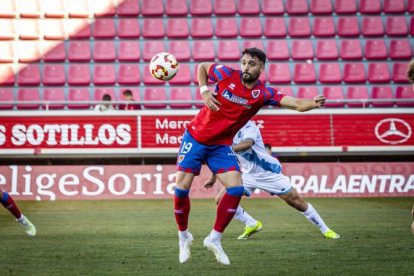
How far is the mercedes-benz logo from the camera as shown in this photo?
56.4 ft

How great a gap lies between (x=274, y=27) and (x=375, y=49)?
2999 mm

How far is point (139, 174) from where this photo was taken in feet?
56.2

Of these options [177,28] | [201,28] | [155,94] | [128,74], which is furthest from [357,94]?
[128,74]

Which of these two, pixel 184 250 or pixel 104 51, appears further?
pixel 104 51

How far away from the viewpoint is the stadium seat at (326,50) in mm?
21391

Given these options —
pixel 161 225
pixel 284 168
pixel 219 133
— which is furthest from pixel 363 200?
pixel 219 133

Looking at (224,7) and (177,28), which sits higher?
(224,7)

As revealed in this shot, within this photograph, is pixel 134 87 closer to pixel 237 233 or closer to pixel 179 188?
pixel 237 233

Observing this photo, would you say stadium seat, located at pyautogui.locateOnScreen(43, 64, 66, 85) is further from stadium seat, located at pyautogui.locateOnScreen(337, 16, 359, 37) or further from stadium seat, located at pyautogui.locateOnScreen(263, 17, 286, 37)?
stadium seat, located at pyautogui.locateOnScreen(337, 16, 359, 37)

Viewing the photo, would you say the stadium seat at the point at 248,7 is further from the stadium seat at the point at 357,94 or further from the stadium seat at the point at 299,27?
the stadium seat at the point at 357,94

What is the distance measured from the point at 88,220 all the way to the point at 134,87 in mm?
8412

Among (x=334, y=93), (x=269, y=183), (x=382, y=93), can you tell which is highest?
(x=269, y=183)

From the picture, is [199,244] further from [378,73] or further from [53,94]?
[378,73]

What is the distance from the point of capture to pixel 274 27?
71.2 ft
